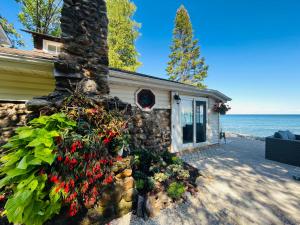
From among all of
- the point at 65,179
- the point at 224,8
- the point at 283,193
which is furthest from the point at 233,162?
the point at 224,8

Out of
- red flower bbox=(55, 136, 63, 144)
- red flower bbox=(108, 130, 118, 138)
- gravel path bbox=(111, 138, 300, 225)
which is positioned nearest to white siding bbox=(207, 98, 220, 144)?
gravel path bbox=(111, 138, 300, 225)

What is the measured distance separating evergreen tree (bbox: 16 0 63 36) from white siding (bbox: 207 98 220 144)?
569 inches

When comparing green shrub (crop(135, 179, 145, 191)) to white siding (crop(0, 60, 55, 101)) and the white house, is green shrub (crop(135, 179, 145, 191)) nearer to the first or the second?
the white house

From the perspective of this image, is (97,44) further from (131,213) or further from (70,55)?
(131,213)

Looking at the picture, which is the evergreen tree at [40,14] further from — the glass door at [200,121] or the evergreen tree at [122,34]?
the glass door at [200,121]

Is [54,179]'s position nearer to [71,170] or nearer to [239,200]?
[71,170]

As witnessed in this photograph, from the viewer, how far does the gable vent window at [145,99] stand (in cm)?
474

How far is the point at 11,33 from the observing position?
1230 cm

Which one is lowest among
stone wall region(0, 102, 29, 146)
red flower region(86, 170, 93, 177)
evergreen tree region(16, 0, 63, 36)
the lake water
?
the lake water

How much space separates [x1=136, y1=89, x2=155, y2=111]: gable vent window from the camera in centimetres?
474

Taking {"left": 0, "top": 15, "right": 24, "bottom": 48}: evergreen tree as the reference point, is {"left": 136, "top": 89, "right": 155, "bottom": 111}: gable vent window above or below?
below

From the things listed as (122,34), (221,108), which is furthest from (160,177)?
(122,34)

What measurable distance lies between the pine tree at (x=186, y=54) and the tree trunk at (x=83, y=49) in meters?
15.3

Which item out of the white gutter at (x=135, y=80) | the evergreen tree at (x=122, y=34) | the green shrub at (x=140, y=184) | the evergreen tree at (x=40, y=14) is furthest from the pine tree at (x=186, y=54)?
the green shrub at (x=140, y=184)
